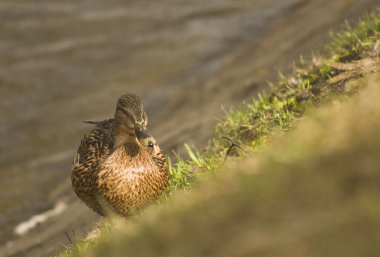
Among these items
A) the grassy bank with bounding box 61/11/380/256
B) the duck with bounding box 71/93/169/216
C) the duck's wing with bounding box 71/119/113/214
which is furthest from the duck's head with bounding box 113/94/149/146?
the grassy bank with bounding box 61/11/380/256

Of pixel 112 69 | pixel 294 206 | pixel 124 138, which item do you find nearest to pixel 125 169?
pixel 124 138

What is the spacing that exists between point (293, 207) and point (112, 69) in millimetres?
11007

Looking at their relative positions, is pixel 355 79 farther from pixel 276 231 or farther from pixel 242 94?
pixel 242 94

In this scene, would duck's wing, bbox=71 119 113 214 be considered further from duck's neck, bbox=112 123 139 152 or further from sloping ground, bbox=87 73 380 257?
sloping ground, bbox=87 73 380 257

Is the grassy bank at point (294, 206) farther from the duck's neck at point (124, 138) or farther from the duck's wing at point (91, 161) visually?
the duck's neck at point (124, 138)

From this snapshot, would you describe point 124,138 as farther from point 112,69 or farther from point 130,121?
point 112,69

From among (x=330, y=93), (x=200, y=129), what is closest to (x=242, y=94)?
(x=200, y=129)

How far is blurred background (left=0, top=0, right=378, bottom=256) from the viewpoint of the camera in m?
9.42

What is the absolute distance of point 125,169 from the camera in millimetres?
5664

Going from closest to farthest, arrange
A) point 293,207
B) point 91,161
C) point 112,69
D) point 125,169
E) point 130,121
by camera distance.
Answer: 1. point 293,207
2. point 125,169
3. point 130,121
4. point 91,161
5. point 112,69

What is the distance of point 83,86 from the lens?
1302 centimetres

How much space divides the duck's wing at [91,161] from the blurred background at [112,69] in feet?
4.24

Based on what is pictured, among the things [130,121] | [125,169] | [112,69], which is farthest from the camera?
[112,69]

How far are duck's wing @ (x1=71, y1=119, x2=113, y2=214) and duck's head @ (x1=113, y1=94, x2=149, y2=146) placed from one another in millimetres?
171
